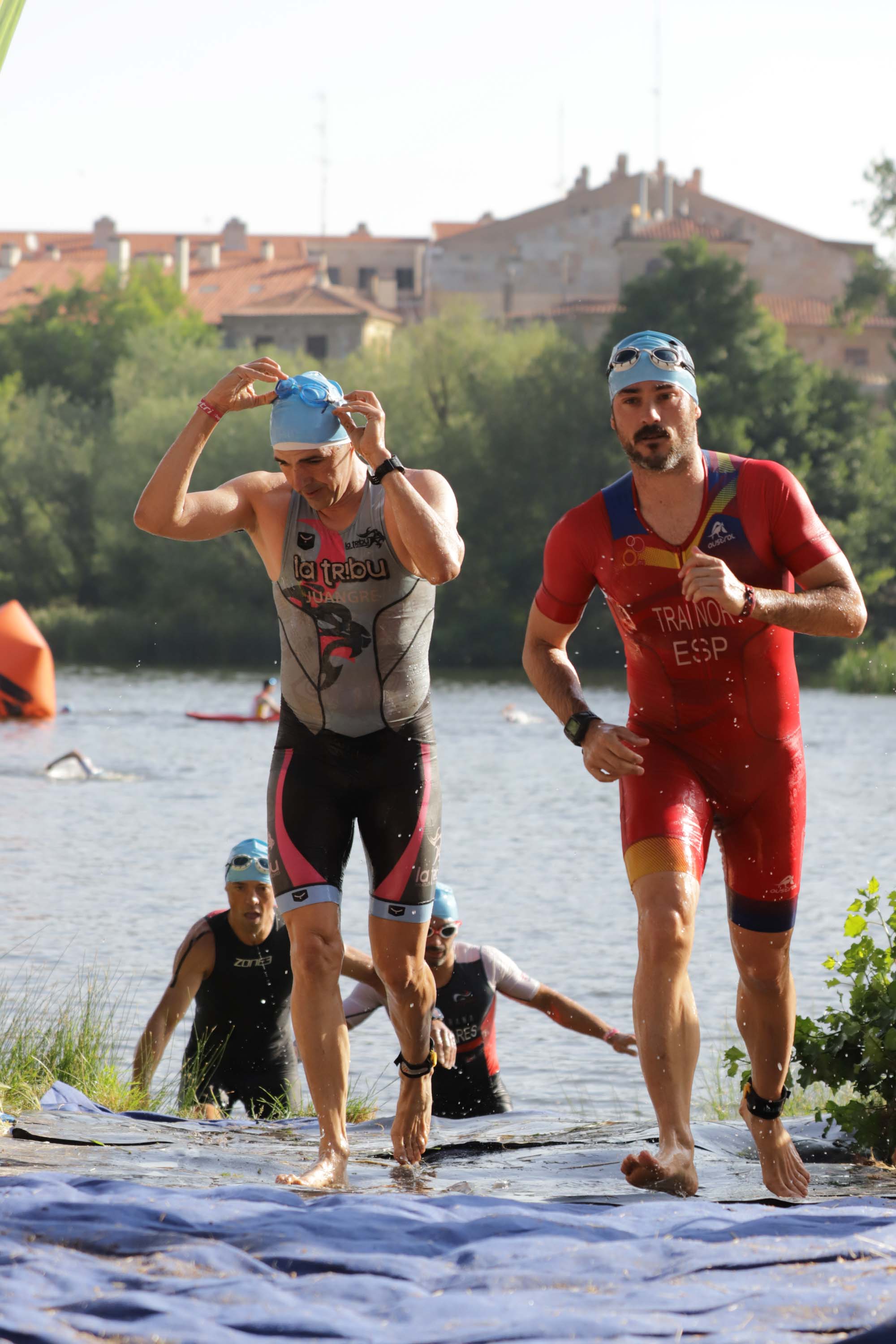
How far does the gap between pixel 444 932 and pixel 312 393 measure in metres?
2.84

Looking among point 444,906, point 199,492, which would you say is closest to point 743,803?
point 199,492

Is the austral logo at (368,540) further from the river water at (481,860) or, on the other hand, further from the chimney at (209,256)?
the chimney at (209,256)

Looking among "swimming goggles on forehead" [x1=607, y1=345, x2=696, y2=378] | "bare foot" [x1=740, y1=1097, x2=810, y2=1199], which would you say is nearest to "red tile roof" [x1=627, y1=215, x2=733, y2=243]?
"swimming goggles on forehead" [x1=607, y1=345, x2=696, y2=378]

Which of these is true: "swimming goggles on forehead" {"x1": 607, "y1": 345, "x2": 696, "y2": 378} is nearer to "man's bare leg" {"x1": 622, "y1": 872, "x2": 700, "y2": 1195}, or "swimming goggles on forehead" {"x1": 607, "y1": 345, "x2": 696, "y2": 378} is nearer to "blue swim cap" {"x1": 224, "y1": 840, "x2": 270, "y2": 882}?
"man's bare leg" {"x1": 622, "y1": 872, "x2": 700, "y2": 1195}

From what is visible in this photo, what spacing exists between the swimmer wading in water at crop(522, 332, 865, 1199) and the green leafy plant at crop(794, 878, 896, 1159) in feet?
1.43

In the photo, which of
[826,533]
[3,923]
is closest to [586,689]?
[3,923]

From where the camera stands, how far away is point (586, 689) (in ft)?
140

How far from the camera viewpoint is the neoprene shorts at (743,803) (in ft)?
16.8

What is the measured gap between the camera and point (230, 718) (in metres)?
36.6

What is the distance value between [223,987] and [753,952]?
3383 millimetres

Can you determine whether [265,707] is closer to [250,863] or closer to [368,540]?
[250,863]

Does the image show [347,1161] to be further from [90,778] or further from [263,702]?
[263,702]

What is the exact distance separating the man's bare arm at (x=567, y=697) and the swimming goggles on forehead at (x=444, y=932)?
2.11 m

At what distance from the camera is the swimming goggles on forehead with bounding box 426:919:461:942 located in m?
7.40
